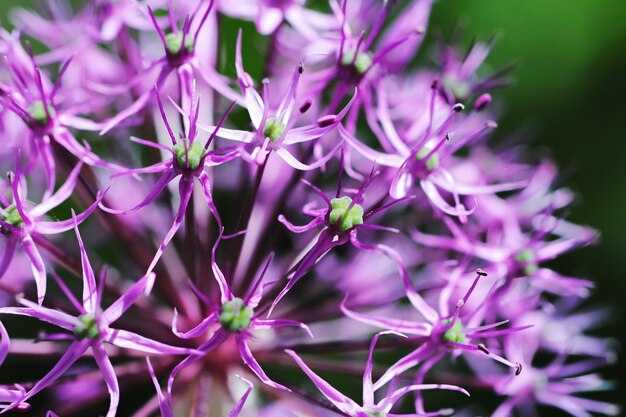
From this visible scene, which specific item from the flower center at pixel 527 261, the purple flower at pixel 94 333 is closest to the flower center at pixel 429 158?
the flower center at pixel 527 261

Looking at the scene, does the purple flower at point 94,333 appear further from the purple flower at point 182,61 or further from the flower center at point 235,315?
the purple flower at point 182,61

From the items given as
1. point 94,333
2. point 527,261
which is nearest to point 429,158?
point 527,261

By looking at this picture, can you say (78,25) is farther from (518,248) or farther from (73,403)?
(518,248)

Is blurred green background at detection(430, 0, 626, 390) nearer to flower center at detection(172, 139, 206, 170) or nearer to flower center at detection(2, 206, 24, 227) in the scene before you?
flower center at detection(172, 139, 206, 170)

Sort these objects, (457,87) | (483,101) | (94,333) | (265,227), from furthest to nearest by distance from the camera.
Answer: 1. (457,87)
2. (265,227)
3. (483,101)
4. (94,333)

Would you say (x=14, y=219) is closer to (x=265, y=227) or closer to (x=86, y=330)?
(x=86, y=330)

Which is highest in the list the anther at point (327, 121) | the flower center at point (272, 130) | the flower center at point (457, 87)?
the flower center at point (457, 87)

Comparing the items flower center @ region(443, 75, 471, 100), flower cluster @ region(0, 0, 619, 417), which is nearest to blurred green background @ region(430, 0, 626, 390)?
flower cluster @ region(0, 0, 619, 417)
